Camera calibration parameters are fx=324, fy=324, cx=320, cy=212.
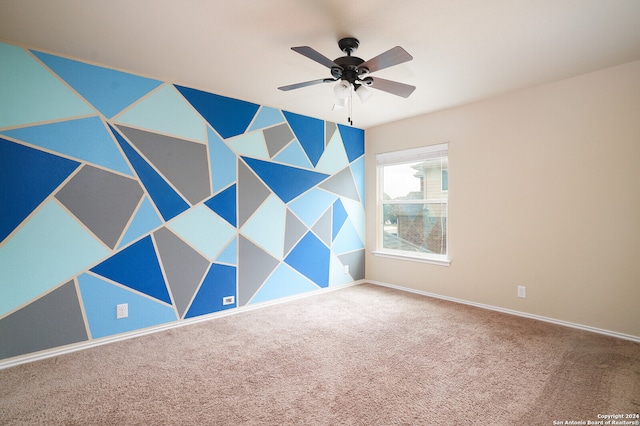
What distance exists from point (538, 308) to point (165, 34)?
418 cm

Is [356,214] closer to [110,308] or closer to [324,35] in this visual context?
[324,35]

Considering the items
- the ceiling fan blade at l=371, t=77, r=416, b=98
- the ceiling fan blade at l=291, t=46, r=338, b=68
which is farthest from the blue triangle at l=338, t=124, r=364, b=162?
the ceiling fan blade at l=291, t=46, r=338, b=68

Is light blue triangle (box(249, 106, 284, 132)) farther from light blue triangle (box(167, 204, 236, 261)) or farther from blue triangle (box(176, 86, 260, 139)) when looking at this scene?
light blue triangle (box(167, 204, 236, 261))

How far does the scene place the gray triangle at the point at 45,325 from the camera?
7.83 ft

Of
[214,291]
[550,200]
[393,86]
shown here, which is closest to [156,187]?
[214,291]

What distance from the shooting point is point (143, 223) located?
2984 mm

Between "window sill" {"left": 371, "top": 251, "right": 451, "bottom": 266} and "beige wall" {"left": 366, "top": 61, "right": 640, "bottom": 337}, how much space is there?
0.08 m

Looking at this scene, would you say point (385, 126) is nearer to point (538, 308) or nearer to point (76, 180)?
point (538, 308)

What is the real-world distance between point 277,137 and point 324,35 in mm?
1727

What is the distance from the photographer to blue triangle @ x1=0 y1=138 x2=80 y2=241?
238cm

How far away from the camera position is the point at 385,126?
187 inches

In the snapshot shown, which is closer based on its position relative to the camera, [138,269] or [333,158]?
[138,269]

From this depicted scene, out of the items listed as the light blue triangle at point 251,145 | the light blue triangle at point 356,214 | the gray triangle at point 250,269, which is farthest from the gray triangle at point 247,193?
the light blue triangle at point 356,214

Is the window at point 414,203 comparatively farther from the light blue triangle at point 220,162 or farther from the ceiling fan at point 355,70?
the light blue triangle at point 220,162
